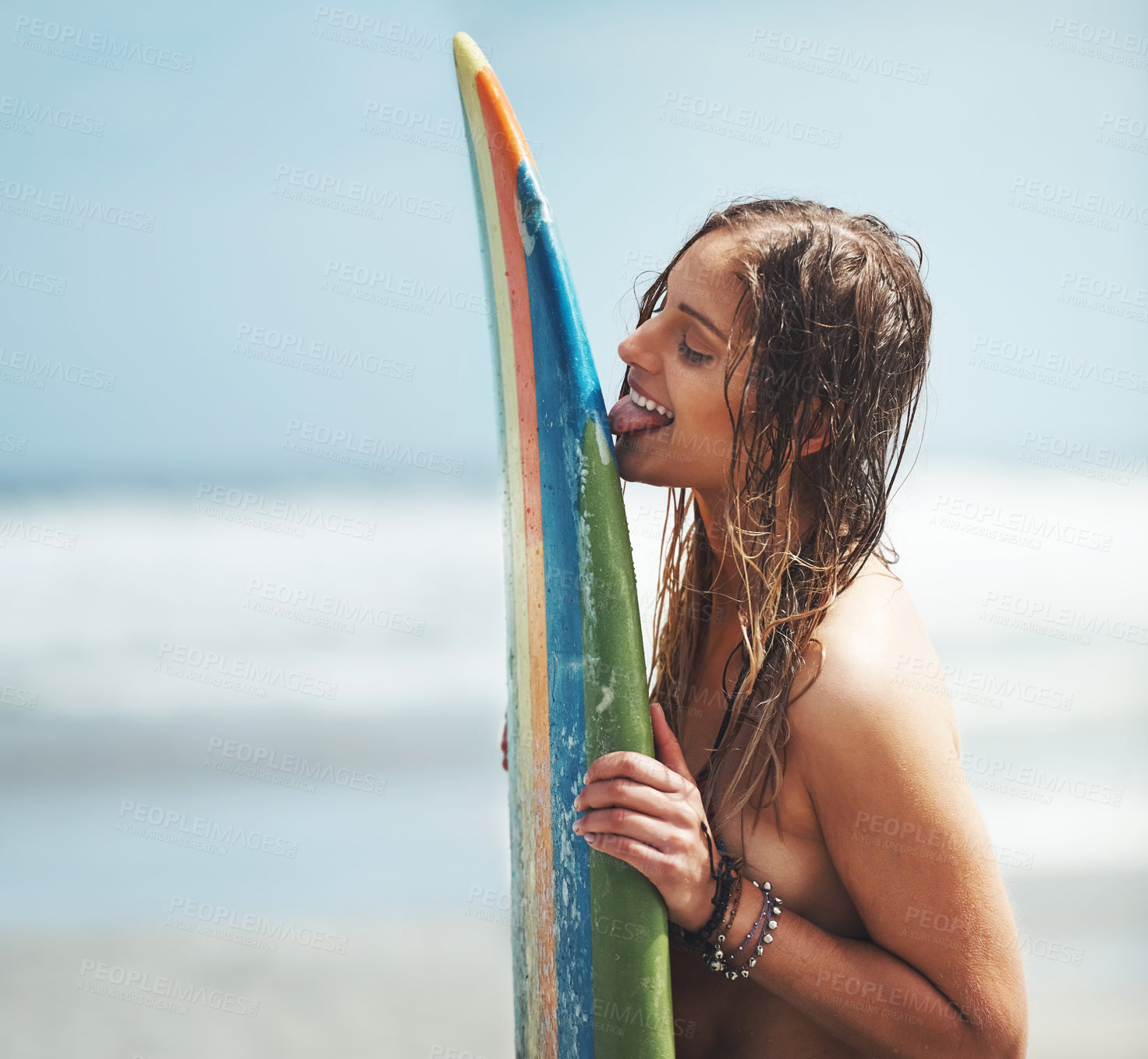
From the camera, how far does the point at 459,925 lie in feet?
13.1

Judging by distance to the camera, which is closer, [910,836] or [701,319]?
[910,836]

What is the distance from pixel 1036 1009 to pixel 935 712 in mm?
3049

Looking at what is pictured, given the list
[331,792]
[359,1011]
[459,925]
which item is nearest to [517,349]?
[359,1011]

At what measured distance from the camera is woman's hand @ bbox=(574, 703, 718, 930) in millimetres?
1136

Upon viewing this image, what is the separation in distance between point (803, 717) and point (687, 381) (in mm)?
483

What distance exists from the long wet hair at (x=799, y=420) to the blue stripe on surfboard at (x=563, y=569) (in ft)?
0.68

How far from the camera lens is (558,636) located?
140 cm

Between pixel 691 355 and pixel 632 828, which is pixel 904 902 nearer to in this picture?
pixel 632 828

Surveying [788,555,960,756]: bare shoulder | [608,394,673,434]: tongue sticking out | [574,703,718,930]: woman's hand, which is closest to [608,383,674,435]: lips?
[608,394,673,434]: tongue sticking out

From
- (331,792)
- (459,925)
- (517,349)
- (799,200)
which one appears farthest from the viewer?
(331,792)

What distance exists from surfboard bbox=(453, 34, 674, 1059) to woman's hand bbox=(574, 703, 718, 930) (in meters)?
0.06

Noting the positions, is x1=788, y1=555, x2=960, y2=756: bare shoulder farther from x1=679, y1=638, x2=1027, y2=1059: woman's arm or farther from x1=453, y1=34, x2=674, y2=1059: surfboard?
x1=453, y1=34, x2=674, y2=1059: surfboard

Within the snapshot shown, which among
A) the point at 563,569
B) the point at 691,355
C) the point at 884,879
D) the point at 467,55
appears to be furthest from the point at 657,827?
the point at 467,55

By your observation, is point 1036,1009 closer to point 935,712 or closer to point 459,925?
point 459,925
